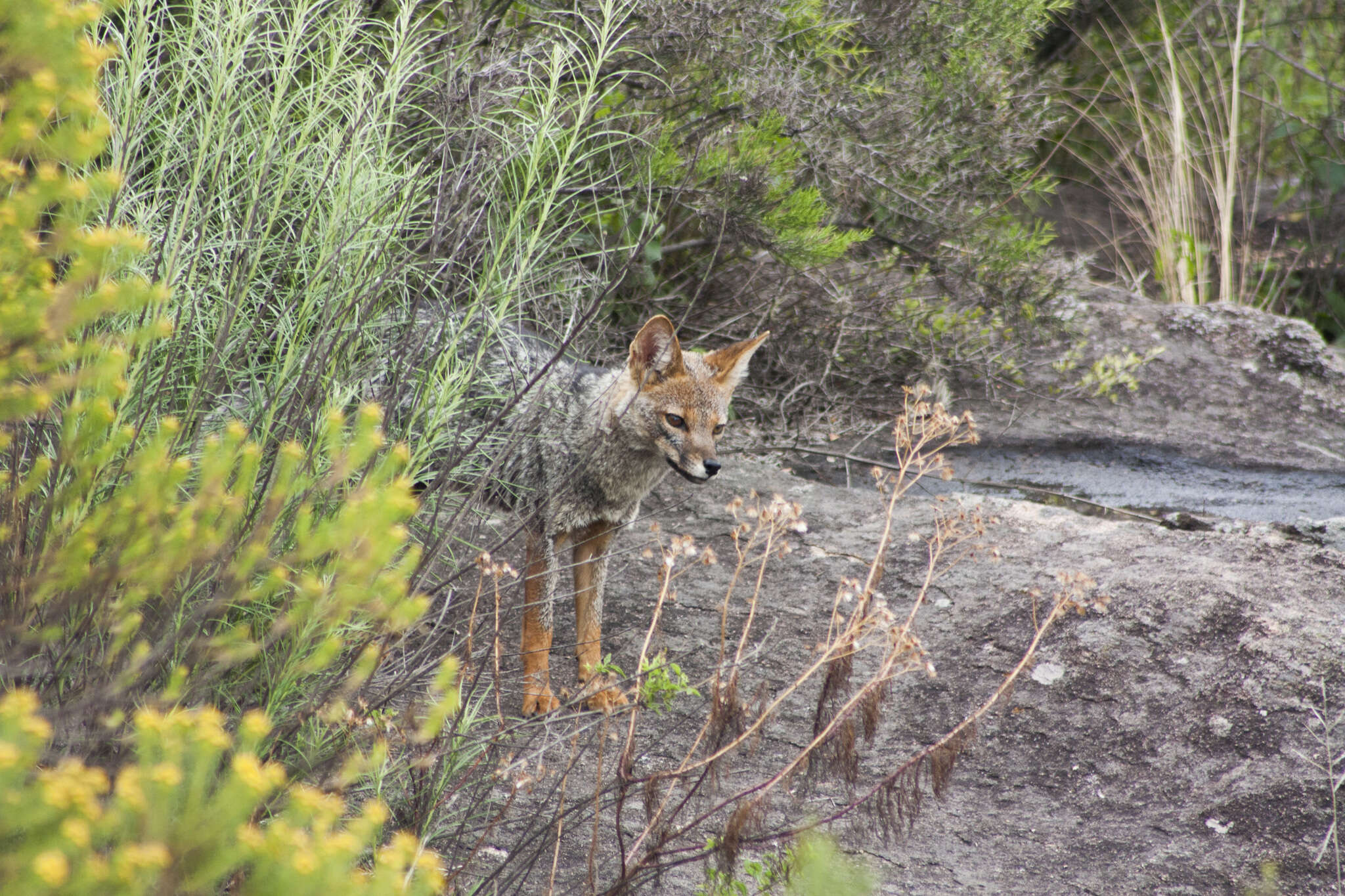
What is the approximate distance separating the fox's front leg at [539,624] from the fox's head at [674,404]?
52cm

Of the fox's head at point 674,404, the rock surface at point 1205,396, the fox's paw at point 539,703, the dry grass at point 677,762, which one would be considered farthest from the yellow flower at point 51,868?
the rock surface at point 1205,396

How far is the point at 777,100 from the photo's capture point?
4.96 meters

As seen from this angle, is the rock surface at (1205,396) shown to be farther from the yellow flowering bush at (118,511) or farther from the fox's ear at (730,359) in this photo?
the yellow flowering bush at (118,511)

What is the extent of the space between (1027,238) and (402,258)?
158 inches

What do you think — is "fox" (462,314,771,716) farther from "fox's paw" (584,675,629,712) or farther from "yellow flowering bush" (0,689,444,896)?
"yellow flowering bush" (0,689,444,896)

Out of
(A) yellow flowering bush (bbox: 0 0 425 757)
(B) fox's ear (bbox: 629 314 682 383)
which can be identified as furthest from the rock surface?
(A) yellow flowering bush (bbox: 0 0 425 757)

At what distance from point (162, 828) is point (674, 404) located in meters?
2.83

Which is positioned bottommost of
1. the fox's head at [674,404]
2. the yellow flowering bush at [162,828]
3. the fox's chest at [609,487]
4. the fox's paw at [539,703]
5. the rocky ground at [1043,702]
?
the fox's paw at [539,703]

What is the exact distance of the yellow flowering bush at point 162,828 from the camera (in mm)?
1044

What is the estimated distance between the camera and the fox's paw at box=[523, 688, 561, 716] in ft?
12.0

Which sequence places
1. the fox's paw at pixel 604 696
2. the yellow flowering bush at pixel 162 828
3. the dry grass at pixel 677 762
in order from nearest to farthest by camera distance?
the yellow flowering bush at pixel 162 828
the dry grass at pixel 677 762
the fox's paw at pixel 604 696

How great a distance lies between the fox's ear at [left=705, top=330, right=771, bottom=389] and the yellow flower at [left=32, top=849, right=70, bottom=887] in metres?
3.14

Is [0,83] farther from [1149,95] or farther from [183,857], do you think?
[1149,95]

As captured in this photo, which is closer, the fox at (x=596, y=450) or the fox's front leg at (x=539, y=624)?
the fox's front leg at (x=539, y=624)
